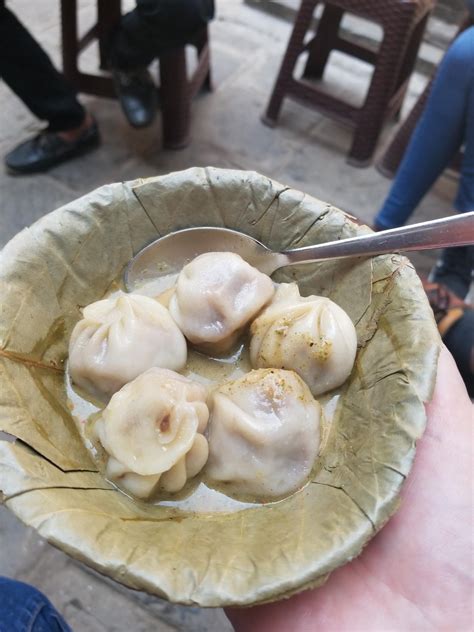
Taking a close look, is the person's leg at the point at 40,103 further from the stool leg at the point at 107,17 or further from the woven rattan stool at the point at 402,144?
the woven rattan stool at the point at 402,144

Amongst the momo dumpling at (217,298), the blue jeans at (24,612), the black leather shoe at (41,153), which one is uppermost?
the momo dumpling at (217,298)

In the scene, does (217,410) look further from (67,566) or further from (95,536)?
(67,566)

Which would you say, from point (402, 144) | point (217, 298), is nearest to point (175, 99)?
point (402, 144)

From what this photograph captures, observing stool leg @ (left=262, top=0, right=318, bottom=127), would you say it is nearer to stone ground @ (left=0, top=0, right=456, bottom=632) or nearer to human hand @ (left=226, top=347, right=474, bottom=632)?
stone ground @ (left=0, top=0, right=456, bottom=632)

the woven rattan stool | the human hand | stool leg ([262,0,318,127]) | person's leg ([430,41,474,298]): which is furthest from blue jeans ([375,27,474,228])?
the human hand

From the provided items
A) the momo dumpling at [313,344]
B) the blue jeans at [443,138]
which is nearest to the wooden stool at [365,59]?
the blue jeans at [443,138]
